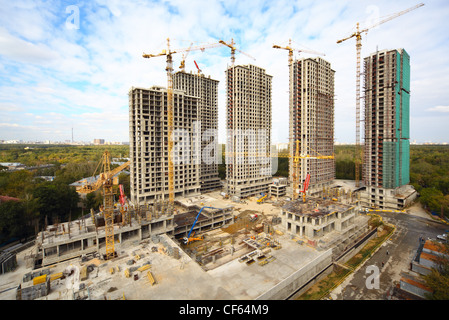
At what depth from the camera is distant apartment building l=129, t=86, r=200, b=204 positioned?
176 feet

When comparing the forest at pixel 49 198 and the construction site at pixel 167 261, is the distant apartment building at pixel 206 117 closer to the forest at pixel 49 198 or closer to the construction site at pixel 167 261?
the forest at pixel 49 198

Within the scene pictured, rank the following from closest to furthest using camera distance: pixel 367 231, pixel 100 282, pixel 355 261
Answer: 1. pixel 100 282
2. pixel 355 261
3. pixel 367 231

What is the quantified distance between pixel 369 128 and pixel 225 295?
65.3 m

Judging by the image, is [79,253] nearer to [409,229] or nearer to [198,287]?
[198,287]

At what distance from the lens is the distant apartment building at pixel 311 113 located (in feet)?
220

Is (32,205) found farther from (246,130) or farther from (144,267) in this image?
(246,130)

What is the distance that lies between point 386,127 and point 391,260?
40392mm

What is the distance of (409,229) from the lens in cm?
4631

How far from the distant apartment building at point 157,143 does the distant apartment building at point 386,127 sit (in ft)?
177

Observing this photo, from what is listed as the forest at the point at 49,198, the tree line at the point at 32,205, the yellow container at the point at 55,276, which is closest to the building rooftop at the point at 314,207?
the forest at the point at 49,198

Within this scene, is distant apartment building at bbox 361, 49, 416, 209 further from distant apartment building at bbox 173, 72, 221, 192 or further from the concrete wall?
distant apartment building at bbox 173, 72, 221, 192

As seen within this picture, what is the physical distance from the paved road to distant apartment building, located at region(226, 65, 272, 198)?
39393mm

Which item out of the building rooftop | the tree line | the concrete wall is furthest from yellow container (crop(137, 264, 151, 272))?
the building rooftop
